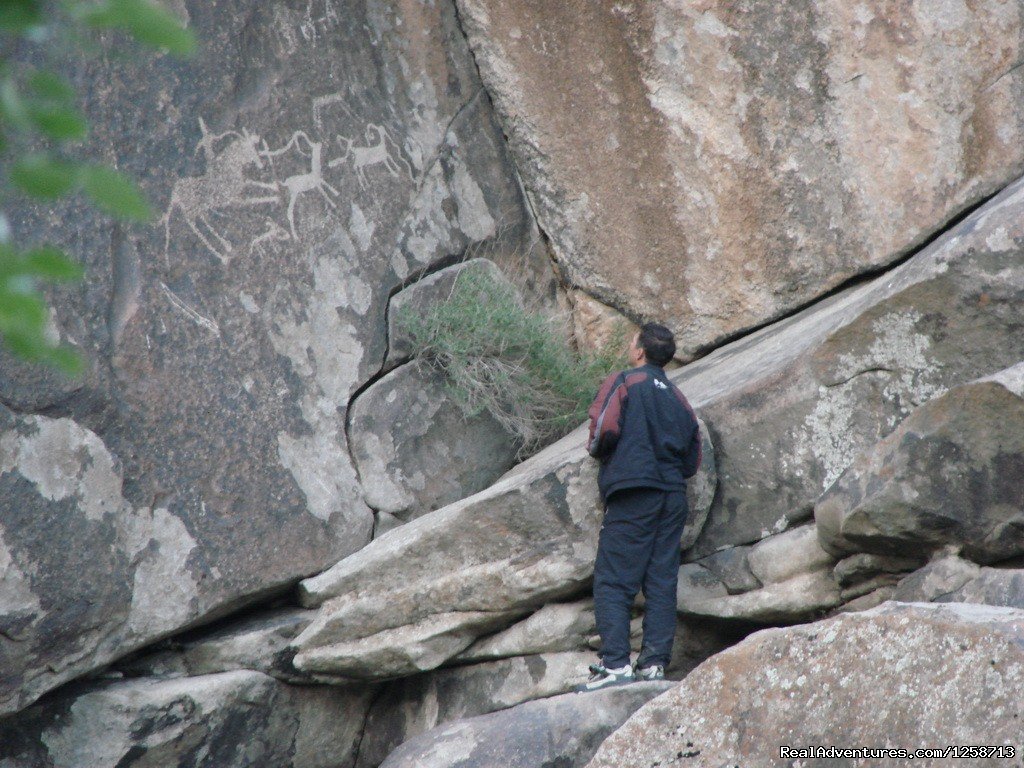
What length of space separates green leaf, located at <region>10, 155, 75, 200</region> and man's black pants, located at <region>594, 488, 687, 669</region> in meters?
3.22

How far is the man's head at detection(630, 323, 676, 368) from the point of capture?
167 inches

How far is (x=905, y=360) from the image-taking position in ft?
13.2

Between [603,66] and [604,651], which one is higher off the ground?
[603,66]

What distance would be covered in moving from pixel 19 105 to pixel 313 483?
374cm

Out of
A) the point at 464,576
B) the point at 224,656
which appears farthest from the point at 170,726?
the point at 464,576

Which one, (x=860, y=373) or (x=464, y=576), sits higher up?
(x=860, y=373)

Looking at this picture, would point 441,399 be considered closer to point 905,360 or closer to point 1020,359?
point 905,360

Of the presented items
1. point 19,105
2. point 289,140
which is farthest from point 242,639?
point 19,105

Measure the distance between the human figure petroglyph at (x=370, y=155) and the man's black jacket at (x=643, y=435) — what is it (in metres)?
1.67

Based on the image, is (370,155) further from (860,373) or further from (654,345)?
(860,373)

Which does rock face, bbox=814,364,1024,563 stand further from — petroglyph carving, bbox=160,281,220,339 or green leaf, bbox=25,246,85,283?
green leaf, bbox=25,246,85,283

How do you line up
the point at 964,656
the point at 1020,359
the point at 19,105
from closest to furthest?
the point at 19,105
the point at 964,656
the point at 1020,359

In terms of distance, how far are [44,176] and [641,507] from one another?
324 centimetres

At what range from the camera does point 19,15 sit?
3.09 feet
